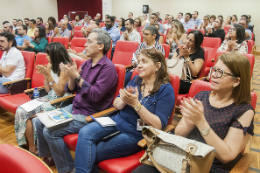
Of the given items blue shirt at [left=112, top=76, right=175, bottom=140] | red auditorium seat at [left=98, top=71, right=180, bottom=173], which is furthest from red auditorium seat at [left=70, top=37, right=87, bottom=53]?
red auditorium seat at [left=98, top=71, right=180, bottom=173]

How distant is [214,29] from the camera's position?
5016 millimetres

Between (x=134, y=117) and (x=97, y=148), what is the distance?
341mm

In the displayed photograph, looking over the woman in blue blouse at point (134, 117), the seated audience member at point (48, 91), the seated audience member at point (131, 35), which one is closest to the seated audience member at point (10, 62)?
the seated audience member at point (48, 91)

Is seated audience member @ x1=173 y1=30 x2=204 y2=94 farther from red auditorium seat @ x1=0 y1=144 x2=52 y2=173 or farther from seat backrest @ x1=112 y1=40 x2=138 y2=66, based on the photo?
red auditorium seat @ x1=0 y1=144 x2=52 y2=173

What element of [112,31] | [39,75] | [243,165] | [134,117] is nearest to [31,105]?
[39,75]

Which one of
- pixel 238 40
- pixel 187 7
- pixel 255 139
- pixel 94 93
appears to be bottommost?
pixel 255 139

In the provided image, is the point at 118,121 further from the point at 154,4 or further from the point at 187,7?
the point at 154,4

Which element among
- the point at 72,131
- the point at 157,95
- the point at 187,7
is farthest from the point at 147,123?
the point at 187,7

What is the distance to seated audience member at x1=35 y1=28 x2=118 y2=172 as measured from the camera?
63.6 inches

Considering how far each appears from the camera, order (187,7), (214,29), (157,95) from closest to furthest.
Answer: (157,95)
(214,29)
(187,7)

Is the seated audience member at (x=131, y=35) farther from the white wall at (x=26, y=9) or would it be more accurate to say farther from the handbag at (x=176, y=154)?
the white wall at (x=26, y=9)

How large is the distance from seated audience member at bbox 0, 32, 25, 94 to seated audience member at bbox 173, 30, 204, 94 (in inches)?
81.5

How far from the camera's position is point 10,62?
105 inches

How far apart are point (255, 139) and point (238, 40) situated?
1559 mm
